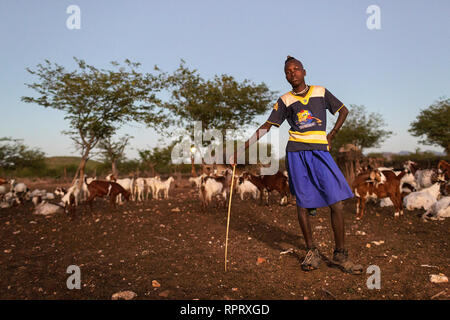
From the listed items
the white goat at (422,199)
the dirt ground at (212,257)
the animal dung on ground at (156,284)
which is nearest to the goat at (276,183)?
the dirt ground at (212,257)

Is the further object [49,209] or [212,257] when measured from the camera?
[49,209]

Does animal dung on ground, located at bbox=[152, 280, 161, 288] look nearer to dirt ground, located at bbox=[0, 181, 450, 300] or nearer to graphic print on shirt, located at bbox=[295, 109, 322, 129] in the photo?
dirt ground, located at bbox=[0, 181, 450, 300]

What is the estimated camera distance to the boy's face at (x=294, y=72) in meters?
3.95

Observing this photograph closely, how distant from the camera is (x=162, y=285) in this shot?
3.54m

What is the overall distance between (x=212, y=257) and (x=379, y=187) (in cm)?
528

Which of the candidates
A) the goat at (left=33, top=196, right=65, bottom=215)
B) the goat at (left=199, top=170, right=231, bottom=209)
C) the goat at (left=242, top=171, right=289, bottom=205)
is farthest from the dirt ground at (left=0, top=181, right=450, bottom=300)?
the goat at (left=242, top=171, right=289, bottom=205)

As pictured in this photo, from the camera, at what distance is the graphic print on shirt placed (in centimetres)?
390

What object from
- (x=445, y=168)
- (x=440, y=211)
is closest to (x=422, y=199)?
(x=440, y=211)

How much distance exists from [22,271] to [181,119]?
65.3 feet

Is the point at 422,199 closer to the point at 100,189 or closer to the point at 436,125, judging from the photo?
the point at 100,189

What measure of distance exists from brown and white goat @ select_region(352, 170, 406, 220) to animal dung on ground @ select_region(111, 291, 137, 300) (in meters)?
6.19

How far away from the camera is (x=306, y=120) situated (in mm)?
3924
